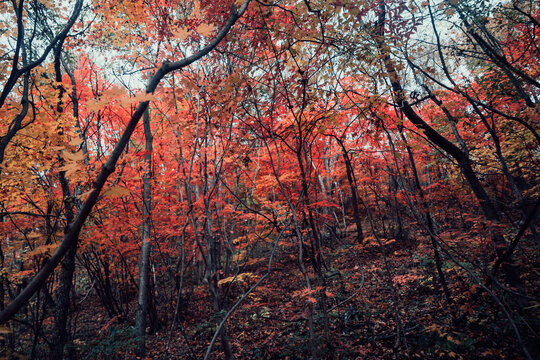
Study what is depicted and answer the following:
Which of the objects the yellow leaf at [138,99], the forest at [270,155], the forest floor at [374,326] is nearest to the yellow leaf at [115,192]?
the forest at [270,155]

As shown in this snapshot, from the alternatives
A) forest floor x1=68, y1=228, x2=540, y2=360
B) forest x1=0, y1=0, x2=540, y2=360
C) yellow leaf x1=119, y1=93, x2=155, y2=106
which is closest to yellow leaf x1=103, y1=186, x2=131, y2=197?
forest x1=0, y1=0, x2=540, y2=360

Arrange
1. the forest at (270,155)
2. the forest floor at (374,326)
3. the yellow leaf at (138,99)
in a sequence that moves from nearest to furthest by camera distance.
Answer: the yellow leaf at (138,99) < the forest at (270,155) < the forest floor at (374,326)

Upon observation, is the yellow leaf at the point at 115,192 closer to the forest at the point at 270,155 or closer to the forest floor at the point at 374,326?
the forest at the point at 270,155

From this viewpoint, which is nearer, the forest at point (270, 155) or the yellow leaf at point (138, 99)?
the yellow leaf at point (138, 99)

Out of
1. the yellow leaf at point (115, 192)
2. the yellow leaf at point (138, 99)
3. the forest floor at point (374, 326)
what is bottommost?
the forest floor at point (374, 326)

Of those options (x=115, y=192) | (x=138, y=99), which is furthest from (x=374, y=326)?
(x=138, y=99)

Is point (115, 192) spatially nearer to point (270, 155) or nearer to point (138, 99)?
point (138, 99)

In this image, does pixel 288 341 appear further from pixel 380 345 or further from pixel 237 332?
pixel 237 332

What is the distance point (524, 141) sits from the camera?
6.30 metres

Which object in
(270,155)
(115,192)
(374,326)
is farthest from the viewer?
(374,326)

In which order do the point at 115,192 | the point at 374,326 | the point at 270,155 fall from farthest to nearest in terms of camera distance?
the point at 374,326
the point at 270,155
the point at 115,192

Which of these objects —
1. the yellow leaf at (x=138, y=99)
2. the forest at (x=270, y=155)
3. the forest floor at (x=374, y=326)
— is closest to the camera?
the yellow leaf at (x=138, y=99)

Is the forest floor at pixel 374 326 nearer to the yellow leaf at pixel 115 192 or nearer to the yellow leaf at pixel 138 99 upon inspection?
the yellow leaf at pixel 115 192

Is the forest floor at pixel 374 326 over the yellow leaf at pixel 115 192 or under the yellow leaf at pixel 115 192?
under
